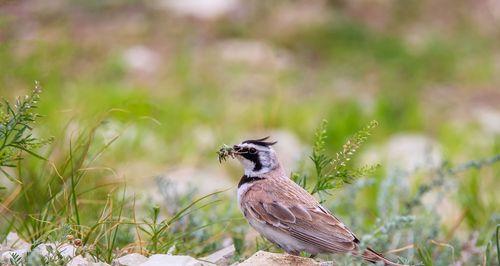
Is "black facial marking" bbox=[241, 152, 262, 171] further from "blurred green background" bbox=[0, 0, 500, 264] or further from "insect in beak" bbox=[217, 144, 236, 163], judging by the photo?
"blurred green background" bbox=[0, 0, 500, 264]

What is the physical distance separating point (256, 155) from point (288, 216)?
1.69 feet

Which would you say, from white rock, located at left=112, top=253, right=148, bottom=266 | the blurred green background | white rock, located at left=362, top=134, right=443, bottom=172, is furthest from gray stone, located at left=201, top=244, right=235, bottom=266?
white rock, located at left=362, top=134, right=443, bottom=172

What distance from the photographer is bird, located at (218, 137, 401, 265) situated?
209 inches

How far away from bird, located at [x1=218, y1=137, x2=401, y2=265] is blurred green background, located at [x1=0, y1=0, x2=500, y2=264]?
195 centimetres

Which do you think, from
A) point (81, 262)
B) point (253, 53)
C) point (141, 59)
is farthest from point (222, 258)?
point (253, 53)

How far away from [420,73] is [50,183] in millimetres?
7909

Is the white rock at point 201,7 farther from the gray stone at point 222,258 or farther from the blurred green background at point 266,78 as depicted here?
the gray stone at point 222,258

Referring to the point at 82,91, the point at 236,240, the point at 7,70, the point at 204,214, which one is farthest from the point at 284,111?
the point at 236,240

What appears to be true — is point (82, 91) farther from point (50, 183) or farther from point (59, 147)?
point (50, 183)

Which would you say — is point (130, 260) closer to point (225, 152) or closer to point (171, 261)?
point (171, 261)

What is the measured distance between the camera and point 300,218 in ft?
17.6

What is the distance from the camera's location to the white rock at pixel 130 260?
16.6ft

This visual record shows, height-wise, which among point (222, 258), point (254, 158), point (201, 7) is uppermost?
point (201, 7)

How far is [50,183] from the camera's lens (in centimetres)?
584
